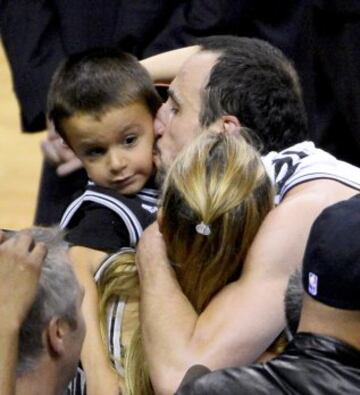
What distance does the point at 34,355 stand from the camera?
2855 mm

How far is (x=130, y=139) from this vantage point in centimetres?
401

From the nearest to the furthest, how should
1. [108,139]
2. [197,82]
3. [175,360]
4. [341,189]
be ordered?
[175,360] < [341,189] < [197,82] < [108,139]

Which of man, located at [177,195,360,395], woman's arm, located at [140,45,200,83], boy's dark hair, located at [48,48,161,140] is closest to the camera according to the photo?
man, located at [177,195,360,395]

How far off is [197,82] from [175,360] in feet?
2.69

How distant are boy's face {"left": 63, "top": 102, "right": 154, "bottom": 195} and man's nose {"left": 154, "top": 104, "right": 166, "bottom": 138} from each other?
0.01 meters

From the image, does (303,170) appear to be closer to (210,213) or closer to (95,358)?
(210,213)

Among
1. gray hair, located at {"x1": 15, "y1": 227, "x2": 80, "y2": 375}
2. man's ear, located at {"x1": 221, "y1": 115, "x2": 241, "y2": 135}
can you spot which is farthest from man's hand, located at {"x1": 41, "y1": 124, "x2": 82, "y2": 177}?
gray hair, located at {"x1": 15, "y1": 227, "x2": 80, "y2": 375}

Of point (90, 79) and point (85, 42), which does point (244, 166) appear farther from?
point (85, 42)

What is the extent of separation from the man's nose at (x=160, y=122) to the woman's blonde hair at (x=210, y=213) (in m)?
0.61

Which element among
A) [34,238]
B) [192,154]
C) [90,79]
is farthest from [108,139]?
[34,238]

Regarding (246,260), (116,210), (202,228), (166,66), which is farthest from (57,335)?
(166,66)

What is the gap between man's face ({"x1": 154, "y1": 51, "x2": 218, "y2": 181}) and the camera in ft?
12.3

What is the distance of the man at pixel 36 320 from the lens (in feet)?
9.27

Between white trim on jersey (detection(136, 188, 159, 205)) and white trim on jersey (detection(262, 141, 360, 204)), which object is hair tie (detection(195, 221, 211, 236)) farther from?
white trim on jersey (detection(136, 188, 159, 205))
